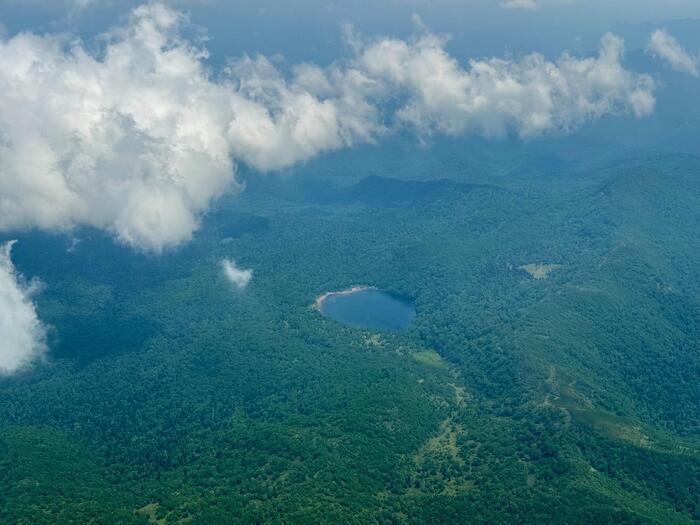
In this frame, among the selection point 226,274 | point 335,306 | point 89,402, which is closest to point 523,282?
point 335,306

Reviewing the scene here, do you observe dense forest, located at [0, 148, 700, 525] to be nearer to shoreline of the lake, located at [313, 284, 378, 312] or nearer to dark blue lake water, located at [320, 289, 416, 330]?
shoreline of the lake, located at [313, 284, 378, 312]

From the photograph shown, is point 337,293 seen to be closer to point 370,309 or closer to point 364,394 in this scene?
point 370,309

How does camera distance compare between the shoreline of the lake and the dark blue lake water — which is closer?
the dark blue lake water

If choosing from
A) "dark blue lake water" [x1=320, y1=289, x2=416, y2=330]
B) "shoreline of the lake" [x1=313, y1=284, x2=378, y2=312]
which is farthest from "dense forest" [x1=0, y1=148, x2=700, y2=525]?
"dark blue lake water" [x1=320, y1=289, x2=416, y2=330]

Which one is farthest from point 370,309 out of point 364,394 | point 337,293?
point 364,394

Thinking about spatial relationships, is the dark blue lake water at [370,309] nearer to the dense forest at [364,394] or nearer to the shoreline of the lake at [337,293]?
the shoreline of the lake at [337,293]

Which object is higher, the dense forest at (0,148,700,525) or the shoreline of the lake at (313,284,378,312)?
the shoreline of the lake at (313,284,378,312)

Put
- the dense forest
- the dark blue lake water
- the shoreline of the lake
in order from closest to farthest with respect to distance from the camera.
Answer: the dense forest
the dark blue lake water
the shoreline of the lake
